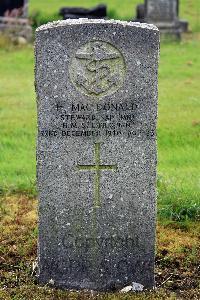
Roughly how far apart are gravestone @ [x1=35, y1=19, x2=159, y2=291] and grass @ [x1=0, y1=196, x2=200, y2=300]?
0.48ft

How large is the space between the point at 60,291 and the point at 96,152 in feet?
3.62

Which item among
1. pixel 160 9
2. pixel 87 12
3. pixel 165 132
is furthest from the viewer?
pixel 87 12

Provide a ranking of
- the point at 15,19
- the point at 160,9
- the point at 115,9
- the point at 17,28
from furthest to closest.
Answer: the point at 115,9 < the point at 160,9 < the point at 15,19 < the point at 17,28

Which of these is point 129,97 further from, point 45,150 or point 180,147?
point 180,147

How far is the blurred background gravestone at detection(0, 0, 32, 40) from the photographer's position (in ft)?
64.4

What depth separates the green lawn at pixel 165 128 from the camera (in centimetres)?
758

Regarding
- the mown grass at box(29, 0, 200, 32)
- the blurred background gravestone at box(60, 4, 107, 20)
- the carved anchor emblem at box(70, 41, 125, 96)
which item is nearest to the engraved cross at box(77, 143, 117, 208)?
the carved anchor emblem at box(70, 41, 125, 96)

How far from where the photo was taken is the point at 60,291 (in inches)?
222

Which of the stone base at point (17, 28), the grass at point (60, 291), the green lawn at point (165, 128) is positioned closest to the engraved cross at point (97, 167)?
the grass at point (60, 291)

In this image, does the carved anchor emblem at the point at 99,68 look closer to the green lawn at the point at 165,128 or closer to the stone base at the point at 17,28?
the green lawn at the point at 165,128

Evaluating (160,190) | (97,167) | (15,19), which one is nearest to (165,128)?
(160,190)

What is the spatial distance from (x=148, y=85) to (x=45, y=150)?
88cm

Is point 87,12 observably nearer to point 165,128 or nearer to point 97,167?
point 165,128

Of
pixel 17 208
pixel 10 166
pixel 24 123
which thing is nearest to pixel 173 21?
pixel 24 123
